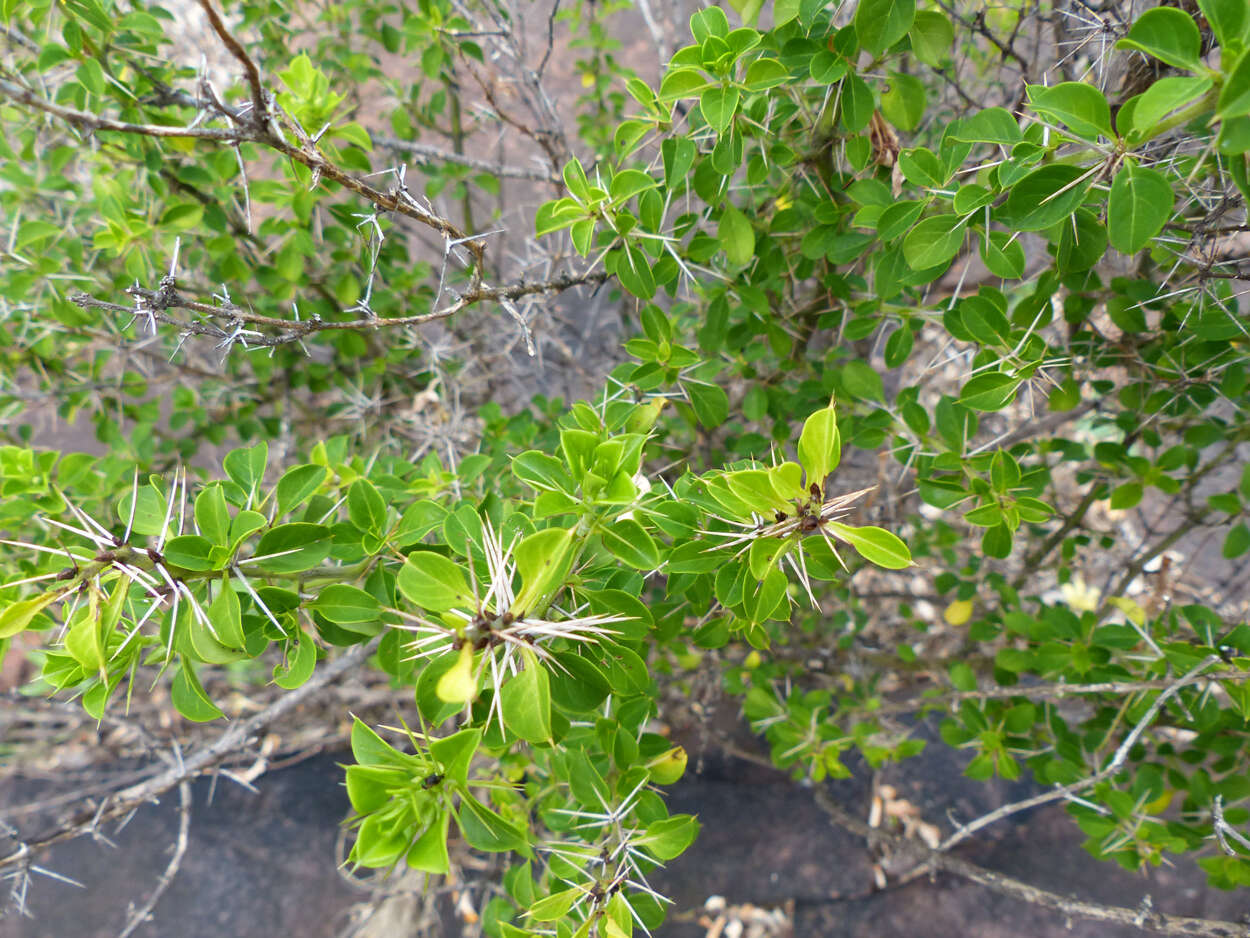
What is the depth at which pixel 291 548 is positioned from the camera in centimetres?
101

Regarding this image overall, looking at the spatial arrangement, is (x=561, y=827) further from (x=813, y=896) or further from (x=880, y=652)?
(x=813, y=896)

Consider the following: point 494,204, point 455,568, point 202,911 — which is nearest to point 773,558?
point 455,568

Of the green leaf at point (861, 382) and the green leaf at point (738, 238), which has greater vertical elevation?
the green leaf at point (738, 238)

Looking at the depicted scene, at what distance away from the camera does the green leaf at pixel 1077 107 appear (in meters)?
0.91

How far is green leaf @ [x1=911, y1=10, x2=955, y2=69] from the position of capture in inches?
48.9

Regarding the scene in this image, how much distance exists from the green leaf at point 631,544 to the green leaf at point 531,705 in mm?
187

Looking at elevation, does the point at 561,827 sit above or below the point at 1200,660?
below

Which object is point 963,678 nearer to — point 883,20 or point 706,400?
point 706,400

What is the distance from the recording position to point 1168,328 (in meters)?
1.55

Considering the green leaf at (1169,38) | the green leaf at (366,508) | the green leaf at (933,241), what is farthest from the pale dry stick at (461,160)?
the green leaf at (1169,38)

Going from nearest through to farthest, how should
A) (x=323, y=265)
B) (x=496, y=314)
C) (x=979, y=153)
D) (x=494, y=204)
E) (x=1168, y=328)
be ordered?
(x=1168, y=328)
(x=979, y=153)
(x=323, y=265)
(x=496, y=314)
(x=494, y=204)

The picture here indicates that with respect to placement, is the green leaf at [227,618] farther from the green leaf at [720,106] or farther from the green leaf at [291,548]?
the green leaf at [720,106]

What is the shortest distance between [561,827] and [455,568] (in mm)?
714

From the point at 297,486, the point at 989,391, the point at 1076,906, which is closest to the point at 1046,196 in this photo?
the point at 989,391
